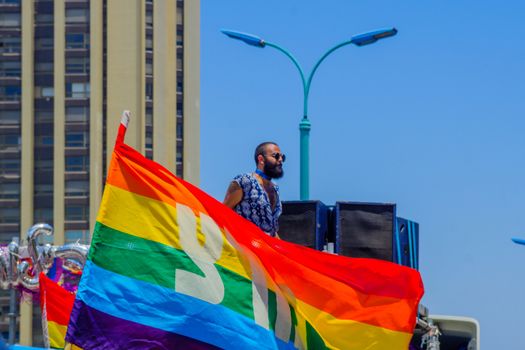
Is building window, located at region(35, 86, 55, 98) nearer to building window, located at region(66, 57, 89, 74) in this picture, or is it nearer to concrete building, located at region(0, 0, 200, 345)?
concrete building, located at region(0, 0, 200, 345)

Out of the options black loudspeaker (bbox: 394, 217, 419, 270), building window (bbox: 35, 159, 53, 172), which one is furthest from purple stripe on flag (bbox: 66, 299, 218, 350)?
building window (bbox: 35, 159, 53, 172)

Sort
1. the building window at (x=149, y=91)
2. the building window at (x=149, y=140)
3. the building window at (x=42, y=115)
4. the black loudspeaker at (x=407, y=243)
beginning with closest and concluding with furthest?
the black loudspeaker at (x=407, y=243) < the building window at (x=42, y=115) < the building window at (x=149, y=140) < the building window at (x=149, y=91)

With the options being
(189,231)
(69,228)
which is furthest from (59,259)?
(69,228)

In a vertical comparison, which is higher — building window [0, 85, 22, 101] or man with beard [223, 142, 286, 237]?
building window [0, 85, 22, 101]

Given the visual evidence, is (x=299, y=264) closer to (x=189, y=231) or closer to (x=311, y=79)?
(x=189, y=231)

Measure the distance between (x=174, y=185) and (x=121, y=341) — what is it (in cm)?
96

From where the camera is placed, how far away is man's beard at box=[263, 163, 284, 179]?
936 centimetres

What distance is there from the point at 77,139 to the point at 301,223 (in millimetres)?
70892

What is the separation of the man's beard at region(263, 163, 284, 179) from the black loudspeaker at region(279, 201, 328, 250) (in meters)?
3.11

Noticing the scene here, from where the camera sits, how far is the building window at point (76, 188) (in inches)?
3231

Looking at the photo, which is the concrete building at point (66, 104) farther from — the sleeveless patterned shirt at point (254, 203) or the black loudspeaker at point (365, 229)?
Answer: the sleeveless patterned shirt at point (254, 203)

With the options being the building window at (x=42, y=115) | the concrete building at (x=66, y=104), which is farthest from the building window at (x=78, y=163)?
the building window at (x=42, y=115)

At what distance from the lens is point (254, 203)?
946 centimetres

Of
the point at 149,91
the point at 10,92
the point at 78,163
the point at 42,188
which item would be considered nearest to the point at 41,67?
the point at 10,92
